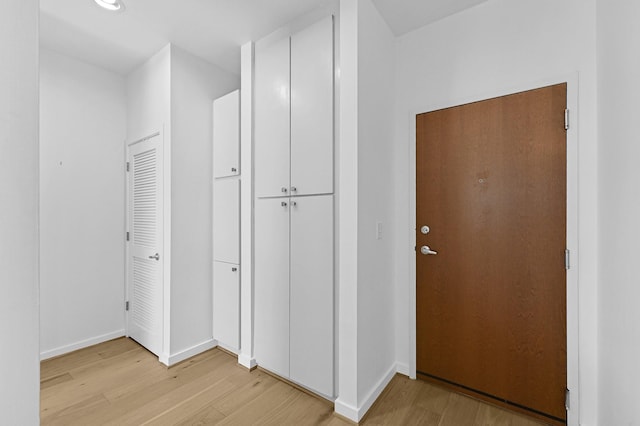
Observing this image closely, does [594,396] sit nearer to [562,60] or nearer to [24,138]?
[562,60]

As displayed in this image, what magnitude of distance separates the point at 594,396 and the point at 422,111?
194cm

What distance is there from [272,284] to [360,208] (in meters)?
0.91

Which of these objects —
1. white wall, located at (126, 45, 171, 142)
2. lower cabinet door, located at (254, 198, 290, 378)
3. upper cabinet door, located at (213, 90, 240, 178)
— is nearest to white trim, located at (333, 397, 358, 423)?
lower cabinet door, located at (254, 198, 290, 378)

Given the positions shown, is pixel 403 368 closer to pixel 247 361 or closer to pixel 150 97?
pixel 247 361

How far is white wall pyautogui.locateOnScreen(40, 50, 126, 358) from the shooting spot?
Result: 2484mm

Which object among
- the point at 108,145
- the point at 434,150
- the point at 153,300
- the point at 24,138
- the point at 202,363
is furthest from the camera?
the point at 108,145

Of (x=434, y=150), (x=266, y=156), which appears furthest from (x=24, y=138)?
(x=434, y=150)

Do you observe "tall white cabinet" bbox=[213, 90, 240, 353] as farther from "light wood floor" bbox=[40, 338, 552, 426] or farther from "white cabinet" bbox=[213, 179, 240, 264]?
"light wood floor" bbox=[40, 338, 552, 426]

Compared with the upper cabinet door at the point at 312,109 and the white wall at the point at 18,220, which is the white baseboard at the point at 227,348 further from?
the white wall at the point at 18,220

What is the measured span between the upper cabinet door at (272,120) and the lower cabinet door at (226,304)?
79cm

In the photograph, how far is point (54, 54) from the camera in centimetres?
253

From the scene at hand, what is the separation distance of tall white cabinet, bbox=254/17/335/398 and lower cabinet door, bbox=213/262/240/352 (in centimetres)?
29

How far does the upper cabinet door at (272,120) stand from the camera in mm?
2076

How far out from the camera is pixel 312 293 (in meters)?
1.94
